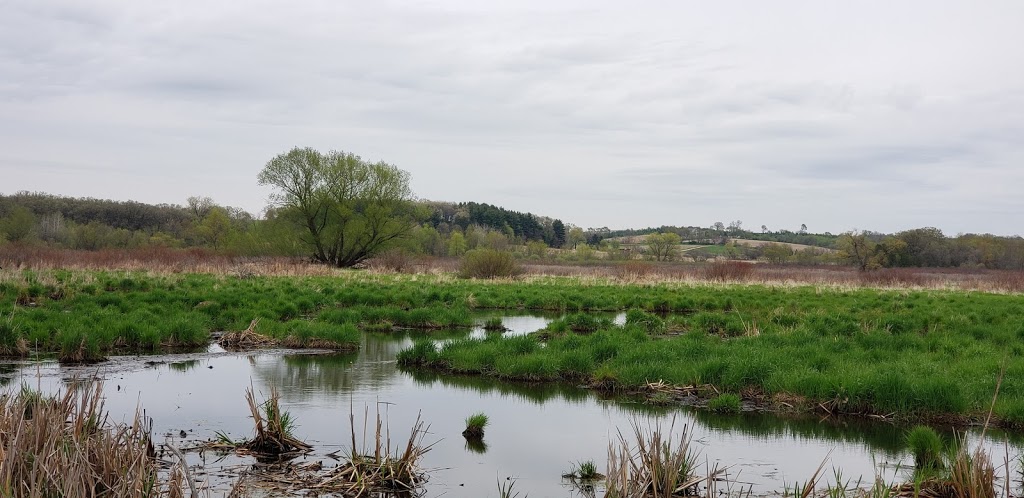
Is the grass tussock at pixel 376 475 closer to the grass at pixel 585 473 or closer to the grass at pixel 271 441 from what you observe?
the grass at pixel 271 441

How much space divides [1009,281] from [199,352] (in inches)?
1531

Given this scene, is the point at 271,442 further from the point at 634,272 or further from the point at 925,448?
the point at 634,272

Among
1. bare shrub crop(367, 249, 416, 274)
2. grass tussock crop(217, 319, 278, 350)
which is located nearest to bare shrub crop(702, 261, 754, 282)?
bare shrub crop(367, 249, 416, 274)

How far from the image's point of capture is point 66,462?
543cm

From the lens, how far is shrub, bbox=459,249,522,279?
1555 inches

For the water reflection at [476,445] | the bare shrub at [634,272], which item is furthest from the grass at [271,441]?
the bare shrub at [634,272]

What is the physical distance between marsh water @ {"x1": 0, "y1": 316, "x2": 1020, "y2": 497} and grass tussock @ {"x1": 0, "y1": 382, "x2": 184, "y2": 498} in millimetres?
583

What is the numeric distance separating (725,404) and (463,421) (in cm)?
378

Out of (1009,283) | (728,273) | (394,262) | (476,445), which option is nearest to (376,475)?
(476,445)

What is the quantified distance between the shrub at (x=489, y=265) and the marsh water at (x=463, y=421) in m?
25.0

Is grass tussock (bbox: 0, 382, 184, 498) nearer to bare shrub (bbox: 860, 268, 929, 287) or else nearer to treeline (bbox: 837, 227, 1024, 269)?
bare shrub (bbox: 860, 268, 929, 287)

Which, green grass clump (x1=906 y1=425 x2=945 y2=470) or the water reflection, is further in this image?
the water reflection

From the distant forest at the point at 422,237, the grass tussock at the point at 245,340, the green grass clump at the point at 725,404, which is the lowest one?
the green grass clump at the point at 725,404

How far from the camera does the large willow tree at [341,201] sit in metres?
48.8
